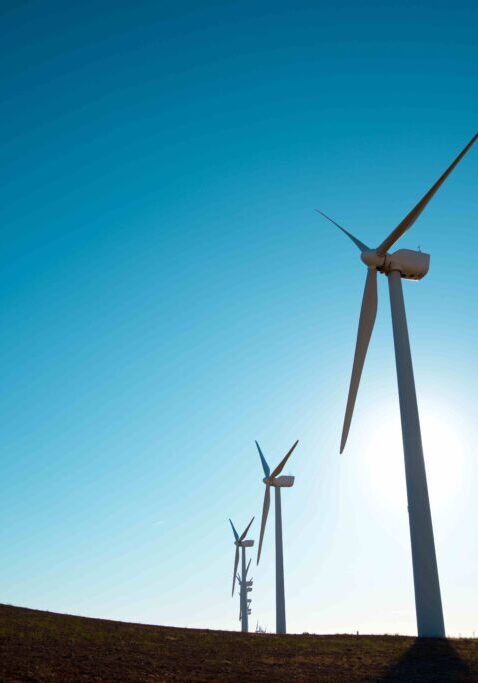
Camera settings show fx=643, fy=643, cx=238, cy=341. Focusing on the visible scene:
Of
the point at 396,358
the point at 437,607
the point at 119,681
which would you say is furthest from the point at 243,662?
the point at 396,358

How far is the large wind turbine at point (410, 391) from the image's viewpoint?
31984 millimetres

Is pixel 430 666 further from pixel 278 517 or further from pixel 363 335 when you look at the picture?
pixel 278 517

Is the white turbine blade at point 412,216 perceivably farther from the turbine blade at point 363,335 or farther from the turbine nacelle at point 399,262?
the turbine blade at point 363,335

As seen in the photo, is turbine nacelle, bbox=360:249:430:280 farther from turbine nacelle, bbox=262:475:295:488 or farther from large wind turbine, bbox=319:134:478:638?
turbine nacelle, bbox=262:475:295:488

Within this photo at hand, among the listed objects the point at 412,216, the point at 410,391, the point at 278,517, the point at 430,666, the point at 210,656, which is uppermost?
the point at 412,216

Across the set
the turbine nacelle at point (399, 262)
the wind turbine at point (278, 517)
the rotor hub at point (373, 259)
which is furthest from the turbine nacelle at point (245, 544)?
the rotor hub at point (373, 259)

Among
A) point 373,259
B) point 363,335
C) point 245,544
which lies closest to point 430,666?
point 363,335

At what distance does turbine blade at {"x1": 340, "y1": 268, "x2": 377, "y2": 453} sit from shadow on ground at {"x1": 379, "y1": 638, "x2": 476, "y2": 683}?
40.9 feet

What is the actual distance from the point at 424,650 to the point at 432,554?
5.81m

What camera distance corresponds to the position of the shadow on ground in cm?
2219

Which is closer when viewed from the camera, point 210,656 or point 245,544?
point 210,656

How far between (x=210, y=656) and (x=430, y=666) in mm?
9012

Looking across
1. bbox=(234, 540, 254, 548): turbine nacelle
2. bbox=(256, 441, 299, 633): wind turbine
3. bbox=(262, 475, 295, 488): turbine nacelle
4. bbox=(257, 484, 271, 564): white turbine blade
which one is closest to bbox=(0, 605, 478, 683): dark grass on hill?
bbox=(256, 441, 299, 633): wind turbine

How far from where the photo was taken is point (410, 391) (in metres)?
36.6
